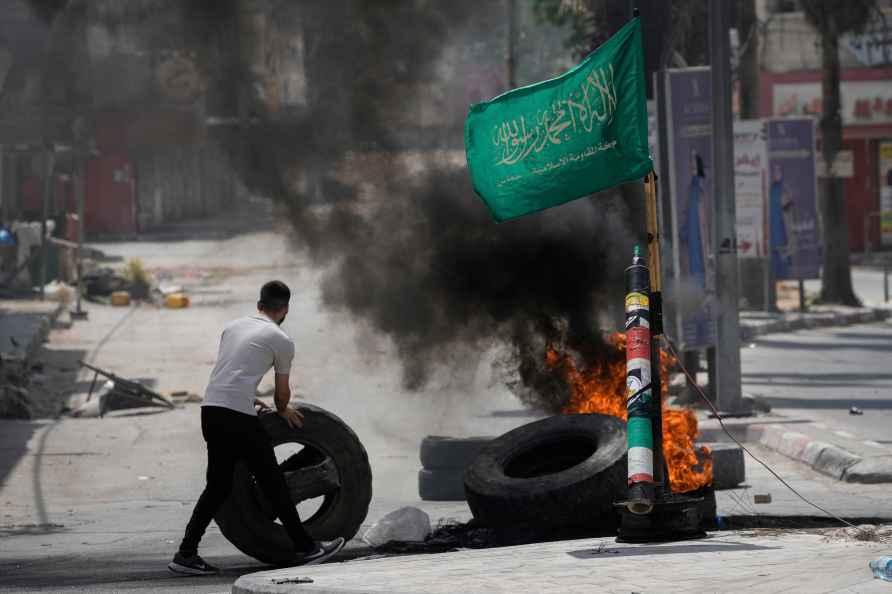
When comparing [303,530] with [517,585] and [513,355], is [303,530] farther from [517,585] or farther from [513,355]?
[513,355]

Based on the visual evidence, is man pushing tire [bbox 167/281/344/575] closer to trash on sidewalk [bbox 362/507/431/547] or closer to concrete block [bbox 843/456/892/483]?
trash on sidewalk [bbox 362/507/431/547]

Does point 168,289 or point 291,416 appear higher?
point 168,289

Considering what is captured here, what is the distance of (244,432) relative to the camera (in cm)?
789

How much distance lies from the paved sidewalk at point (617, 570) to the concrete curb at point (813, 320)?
16.3 meters

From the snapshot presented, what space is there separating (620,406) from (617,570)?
3.65 metres

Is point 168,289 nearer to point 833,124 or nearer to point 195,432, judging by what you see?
point 833,124

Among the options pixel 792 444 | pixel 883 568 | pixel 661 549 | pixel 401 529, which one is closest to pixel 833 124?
pixel 792 444

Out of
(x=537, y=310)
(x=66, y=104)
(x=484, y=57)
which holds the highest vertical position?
(x=484, y=57)

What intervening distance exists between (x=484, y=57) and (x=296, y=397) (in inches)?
644

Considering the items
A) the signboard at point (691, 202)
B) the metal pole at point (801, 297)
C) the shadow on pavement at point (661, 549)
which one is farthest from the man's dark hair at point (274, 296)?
the metal pole at point (801, 297)

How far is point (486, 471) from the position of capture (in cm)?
861

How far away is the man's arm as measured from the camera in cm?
806

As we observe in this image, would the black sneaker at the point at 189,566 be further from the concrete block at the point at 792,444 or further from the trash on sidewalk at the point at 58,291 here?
the trash on sidewalk at the point at 58,291

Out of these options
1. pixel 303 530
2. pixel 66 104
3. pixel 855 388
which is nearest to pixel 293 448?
pixel 303 530
